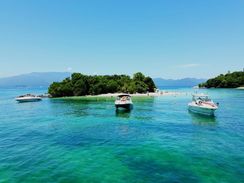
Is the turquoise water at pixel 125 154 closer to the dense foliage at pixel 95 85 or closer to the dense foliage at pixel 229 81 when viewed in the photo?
the dense foliage at pixel 95 85

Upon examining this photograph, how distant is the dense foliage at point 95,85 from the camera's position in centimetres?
11325

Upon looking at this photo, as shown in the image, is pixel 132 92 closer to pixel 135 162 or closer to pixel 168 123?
pixel 168 123

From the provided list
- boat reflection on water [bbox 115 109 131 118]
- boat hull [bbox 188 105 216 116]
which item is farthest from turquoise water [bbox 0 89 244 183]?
boat reflection on water [bbox 115 109 131 118]

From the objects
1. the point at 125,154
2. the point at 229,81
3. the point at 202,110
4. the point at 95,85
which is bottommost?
the point at 125,154

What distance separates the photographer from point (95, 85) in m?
120

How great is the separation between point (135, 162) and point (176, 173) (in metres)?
3.98

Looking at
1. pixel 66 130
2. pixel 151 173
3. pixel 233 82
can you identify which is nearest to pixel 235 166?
pixel 151 173

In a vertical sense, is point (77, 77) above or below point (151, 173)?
above

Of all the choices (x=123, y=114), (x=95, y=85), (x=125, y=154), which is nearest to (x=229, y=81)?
(x=95, y=85)

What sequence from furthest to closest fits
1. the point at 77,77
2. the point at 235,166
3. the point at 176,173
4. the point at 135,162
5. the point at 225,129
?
1. the point at 77,77
2. the point at 225,129
3. the point at 135,162
4. the point at 235,166
5. the point at 176,173

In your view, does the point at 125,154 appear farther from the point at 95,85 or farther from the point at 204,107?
the point at 95,85

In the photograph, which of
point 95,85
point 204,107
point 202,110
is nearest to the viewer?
point 204,107

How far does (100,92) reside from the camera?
399 feet

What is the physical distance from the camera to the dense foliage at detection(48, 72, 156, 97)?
113250mm
